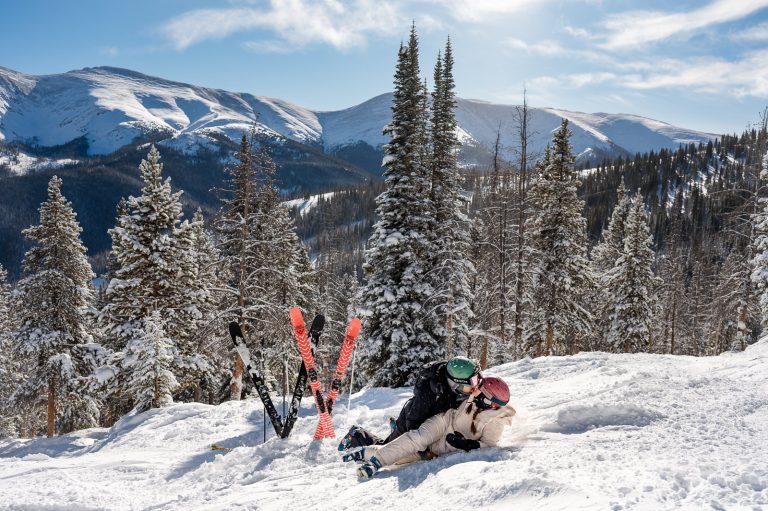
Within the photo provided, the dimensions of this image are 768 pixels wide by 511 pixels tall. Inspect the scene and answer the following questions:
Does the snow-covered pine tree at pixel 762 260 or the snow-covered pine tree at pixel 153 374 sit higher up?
the snow-covered pine tree at pixel 762 260

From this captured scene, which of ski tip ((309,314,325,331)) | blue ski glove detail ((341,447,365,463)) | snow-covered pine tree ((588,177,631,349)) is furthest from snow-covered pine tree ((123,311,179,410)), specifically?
snow-covered pine tree ((588,177,631,349))

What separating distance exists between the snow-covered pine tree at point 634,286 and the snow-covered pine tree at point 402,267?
1818 centimetres

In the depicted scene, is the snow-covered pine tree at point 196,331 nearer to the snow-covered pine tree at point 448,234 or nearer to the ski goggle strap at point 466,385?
the snow-covered pine tree at point 448,234

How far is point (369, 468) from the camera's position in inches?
233

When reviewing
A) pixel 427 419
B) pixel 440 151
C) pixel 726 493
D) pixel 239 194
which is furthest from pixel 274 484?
pixel 440 151

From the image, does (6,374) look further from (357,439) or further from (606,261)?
(606,261)

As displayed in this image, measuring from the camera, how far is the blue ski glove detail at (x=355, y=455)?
21.1 feet

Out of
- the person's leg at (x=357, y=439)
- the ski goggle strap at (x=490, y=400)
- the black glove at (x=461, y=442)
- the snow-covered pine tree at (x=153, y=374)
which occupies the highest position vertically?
the ski goggle strap at (x=490, y=400)

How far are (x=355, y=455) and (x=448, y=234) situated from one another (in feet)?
54.7

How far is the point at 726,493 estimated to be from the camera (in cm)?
376

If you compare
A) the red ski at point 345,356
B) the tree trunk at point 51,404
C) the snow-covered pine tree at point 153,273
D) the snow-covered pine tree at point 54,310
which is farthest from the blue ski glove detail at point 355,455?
the tree trunk at point 51,404

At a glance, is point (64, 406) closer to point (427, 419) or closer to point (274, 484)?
point (274, 484)

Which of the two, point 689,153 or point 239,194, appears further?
point 689,153

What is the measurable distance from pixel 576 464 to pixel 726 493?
1.29 meters
